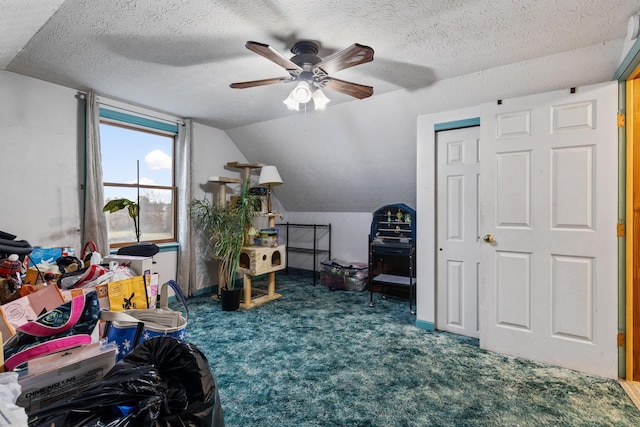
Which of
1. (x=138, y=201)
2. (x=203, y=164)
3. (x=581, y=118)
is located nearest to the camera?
(x=581, y=118)

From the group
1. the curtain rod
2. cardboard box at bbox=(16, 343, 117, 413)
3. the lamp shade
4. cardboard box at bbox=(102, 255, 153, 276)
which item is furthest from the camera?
the lamp shade

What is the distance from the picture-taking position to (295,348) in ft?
8.57

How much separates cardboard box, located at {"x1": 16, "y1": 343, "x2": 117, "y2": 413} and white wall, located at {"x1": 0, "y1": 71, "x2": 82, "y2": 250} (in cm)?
255

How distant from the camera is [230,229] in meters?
3.66

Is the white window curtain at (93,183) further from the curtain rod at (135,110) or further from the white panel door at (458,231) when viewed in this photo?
the white panel door at (458,231)

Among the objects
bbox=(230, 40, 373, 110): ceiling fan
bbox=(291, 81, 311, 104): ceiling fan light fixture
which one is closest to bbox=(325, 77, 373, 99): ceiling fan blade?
bbox=(230, 40, 373, 110): ceiling fan

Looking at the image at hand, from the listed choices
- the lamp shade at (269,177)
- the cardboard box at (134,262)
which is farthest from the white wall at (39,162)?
the lamp shade at (269,177)

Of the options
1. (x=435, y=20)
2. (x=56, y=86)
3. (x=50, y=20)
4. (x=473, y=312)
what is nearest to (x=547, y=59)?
(x=435, y=20)

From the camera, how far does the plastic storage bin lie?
437cm

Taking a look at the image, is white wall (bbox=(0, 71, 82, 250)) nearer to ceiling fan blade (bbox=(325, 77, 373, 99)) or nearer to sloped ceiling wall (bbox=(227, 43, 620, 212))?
sloped ceiling wall (bbox=(227, 43, 620, 212))

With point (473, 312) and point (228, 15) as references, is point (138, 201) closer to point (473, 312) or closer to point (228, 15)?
point (228, 15)

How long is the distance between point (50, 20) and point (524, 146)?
3.37 metres

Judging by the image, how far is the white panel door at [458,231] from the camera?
2.82 metres

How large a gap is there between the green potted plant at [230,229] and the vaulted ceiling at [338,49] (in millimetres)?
1138
